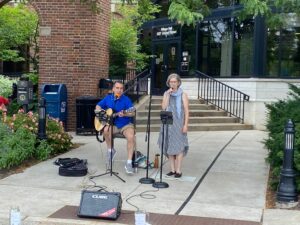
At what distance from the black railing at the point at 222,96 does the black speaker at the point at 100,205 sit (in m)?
11.2

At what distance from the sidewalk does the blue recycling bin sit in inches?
102

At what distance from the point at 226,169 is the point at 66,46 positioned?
664 cm

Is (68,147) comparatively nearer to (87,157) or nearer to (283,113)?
(87,157)

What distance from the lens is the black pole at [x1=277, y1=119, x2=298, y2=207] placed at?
6.83 metres

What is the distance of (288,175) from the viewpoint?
22.6 ft

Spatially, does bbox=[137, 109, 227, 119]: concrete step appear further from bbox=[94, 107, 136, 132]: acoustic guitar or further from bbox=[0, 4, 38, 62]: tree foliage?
bbox=[94, 107, 136, 132]: acoustic guitar

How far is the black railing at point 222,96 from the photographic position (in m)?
17.0

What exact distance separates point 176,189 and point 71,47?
24.5ft

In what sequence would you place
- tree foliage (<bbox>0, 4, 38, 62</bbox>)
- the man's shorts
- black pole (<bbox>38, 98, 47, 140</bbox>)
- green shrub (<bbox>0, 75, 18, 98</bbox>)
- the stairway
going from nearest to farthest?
the man's shorts
black pole (<bbox>38, 98, 47, 140</bbox>)
the stairway
green shrub (<bbox>0, 75, 18, 98</bbox>)
tree foliage (<bbox>0, 4, 38, 62</bbox>)

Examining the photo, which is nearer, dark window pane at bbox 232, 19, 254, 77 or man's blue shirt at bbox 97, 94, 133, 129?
man's blue shirt at bbox 97, 94, 133, 129

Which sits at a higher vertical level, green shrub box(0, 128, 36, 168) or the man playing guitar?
the man playing guitar

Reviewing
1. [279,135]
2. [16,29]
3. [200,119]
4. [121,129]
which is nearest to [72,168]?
[121,129]

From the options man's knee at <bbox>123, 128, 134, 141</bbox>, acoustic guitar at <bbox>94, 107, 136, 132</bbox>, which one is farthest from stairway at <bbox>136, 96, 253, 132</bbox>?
acoustic guitar at <bbox>94, 107, 136, 132</bbox>

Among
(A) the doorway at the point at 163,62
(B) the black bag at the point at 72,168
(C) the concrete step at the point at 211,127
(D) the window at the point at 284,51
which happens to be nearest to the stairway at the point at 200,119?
(C) the concrete step at the point at 211,127
